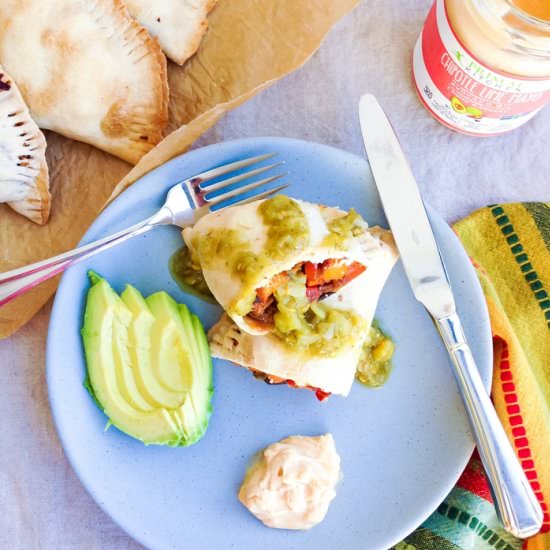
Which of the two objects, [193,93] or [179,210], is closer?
[179,210]

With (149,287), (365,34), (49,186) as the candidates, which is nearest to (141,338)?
(149,287)

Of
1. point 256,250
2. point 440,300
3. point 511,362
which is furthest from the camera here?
point 511,362

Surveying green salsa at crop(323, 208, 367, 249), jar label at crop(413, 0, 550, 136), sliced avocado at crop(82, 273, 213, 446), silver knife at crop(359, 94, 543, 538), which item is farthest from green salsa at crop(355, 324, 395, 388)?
jar label at crop(413, 0, 550, 136)

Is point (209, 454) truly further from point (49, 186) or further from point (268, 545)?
point (49, 186)

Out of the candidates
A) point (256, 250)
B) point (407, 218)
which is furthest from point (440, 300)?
point (256, 250)

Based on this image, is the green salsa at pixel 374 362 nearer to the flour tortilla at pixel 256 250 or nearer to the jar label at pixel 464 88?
the flour tortilla at pixel 256 250

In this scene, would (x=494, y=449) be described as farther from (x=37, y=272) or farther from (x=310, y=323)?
(x=37, y=272)
